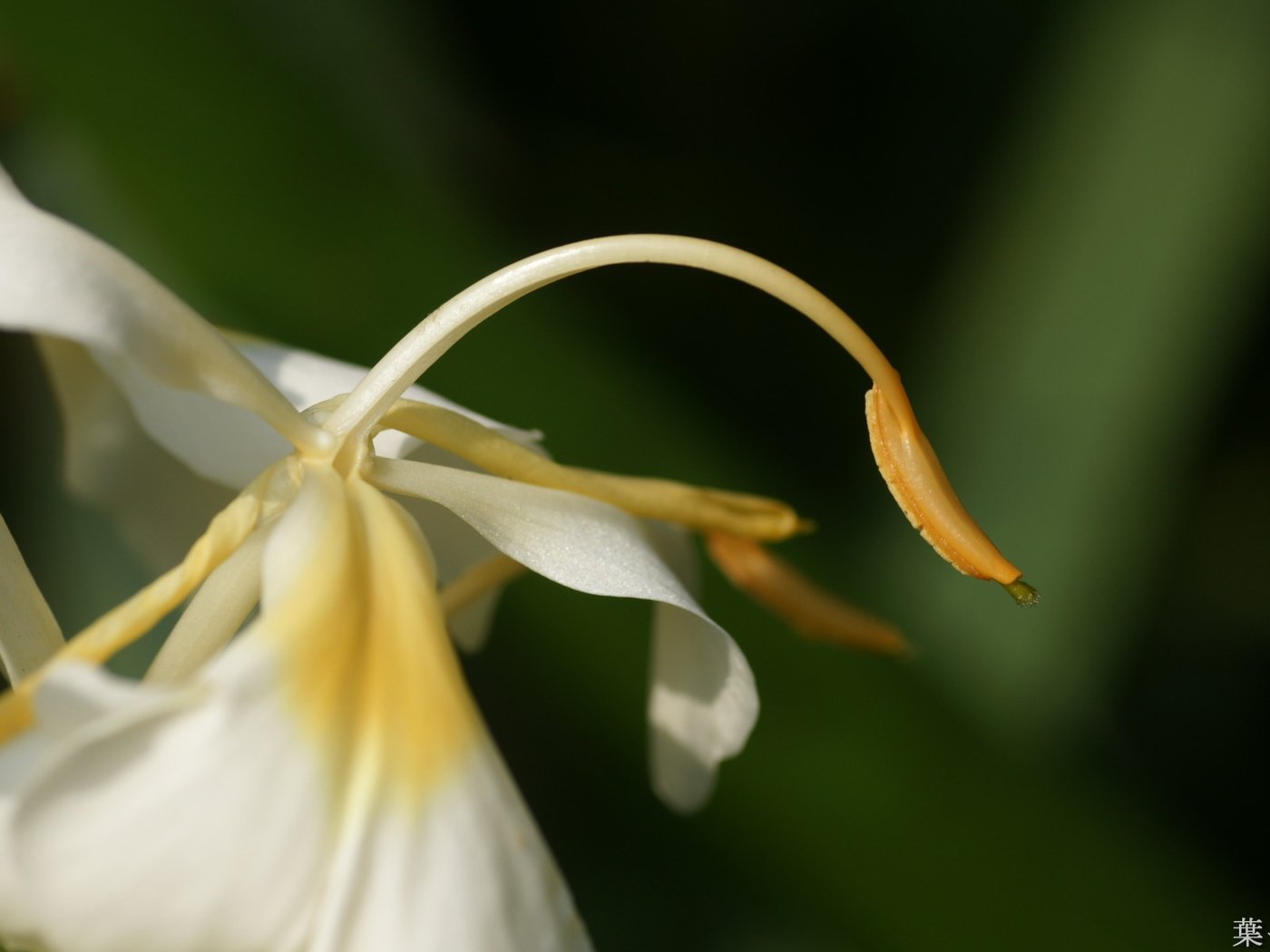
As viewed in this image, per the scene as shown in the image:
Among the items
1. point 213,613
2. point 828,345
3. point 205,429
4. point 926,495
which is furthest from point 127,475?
point 828,345

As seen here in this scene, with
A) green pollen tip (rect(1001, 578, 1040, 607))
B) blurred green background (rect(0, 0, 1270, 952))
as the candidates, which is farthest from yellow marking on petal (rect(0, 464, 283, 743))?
blurred green background (rect(0, 0, 1270, 952))

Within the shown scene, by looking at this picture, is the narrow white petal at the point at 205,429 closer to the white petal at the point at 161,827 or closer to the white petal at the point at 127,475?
the white petal at the point at 127,475

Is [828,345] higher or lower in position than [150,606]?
higher

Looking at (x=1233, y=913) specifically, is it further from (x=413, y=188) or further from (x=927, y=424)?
(x=413, y=188)

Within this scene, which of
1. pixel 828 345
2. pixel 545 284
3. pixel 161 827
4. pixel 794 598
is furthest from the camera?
pixel 828 345

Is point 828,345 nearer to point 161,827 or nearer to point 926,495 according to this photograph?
point 926,495

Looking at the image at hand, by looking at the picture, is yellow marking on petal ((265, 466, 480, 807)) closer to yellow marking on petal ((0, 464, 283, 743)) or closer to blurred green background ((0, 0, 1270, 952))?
yellow marking on petal ((0, 464, 283, 743))
